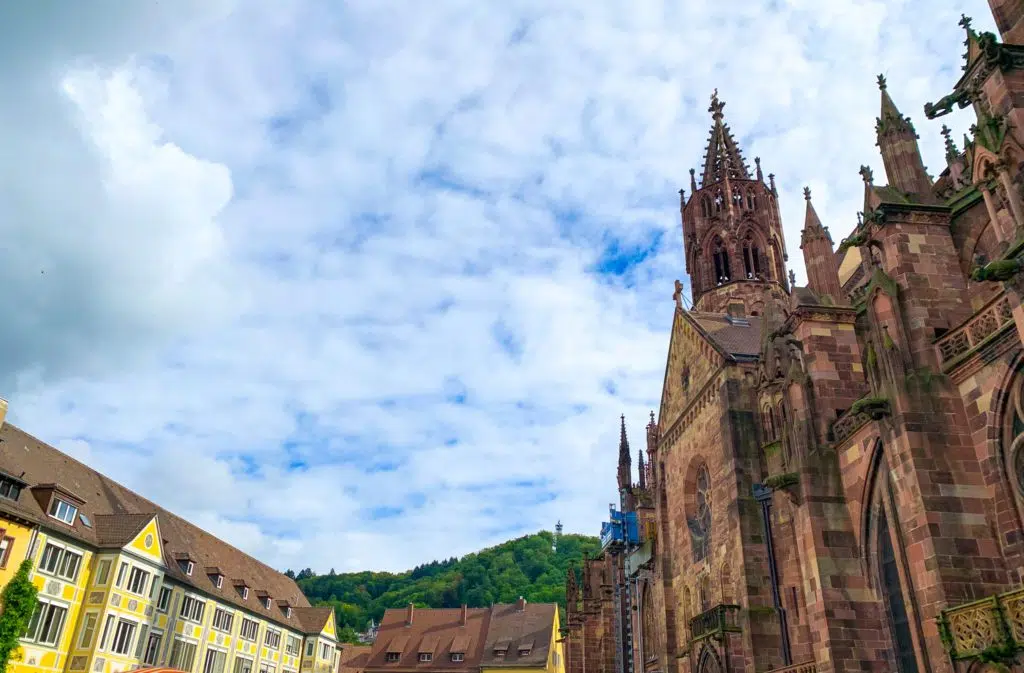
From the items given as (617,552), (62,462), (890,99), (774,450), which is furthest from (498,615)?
(890,99)

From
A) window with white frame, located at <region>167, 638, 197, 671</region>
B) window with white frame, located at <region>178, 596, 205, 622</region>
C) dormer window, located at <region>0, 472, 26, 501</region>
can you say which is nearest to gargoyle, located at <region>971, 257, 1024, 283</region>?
dormer window, located at <region>0, 472, 26, 501</region>

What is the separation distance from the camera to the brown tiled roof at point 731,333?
32719 mm

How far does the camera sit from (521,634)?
77.2 meters

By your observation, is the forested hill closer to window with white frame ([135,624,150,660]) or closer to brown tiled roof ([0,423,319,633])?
brown tiled roof ([0,423,319,633])

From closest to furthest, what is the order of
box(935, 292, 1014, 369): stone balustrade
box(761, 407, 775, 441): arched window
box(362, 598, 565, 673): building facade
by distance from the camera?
box(935, 292, 1014, 369): stone balustrade < box(761, 407, 775, 441): arched window < box(362, 598, 565, 673): building facade

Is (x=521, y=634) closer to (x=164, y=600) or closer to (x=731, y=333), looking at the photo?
(x=164, y=600)

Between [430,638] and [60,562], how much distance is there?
4862cm

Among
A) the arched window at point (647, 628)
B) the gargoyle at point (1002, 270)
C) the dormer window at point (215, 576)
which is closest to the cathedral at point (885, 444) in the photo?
the gargoyle at point (1002, 270)

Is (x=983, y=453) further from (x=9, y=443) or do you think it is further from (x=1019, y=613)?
(x=9, y=443)

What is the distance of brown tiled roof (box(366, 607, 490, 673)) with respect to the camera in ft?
250

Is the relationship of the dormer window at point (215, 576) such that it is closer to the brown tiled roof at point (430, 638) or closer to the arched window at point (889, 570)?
the brown tiled roof at point (430, 638)

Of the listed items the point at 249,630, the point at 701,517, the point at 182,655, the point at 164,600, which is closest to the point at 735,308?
the point at 701,517

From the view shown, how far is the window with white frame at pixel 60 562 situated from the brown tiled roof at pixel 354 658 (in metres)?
43.3

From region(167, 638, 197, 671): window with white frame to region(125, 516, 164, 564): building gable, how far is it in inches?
208
